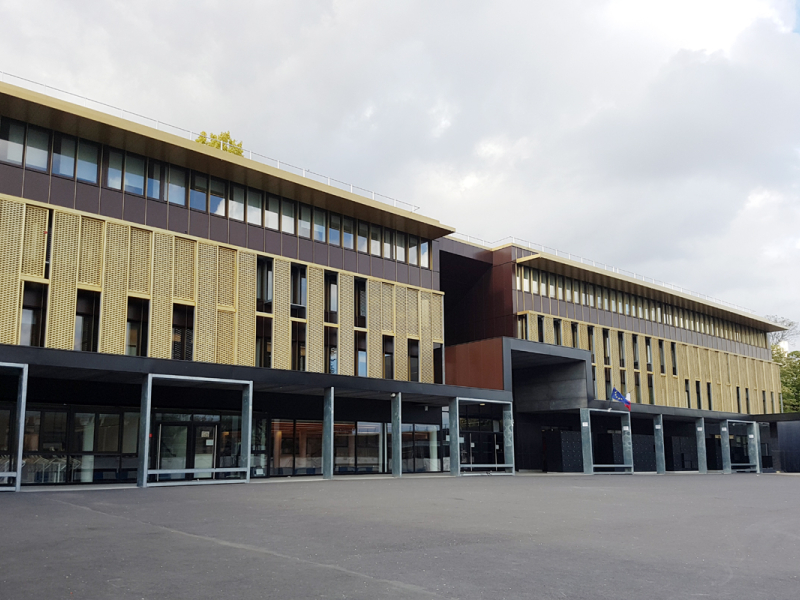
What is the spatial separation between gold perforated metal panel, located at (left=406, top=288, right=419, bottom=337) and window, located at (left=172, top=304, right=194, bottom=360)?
11.3 metres

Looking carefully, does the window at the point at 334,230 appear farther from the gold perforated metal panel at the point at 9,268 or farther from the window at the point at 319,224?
the gold perforated metal panel at the point at 9,268

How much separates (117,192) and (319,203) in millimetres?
8943

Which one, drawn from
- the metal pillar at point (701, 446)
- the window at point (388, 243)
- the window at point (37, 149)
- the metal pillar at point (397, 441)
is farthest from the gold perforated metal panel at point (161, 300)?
the metal pillar at point (701, 446)

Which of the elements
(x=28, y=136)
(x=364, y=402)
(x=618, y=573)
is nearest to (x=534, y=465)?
(x=364, y=402)

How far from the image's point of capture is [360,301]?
3356 centimetres

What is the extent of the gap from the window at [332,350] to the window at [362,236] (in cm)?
429

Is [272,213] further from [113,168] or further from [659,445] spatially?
[659,445]

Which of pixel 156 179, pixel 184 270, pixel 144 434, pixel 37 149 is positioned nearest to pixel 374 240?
pixel 184 270

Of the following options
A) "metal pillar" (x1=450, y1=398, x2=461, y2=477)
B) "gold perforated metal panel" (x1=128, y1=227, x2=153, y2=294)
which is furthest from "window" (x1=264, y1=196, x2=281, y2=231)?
"metal pillar" (x1=450, y1=398, x2=461, y2=477)

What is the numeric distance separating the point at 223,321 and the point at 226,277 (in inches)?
68.3

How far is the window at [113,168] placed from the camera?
85.6 ft

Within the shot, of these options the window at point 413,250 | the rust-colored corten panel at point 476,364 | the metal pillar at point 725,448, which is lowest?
the metal pillar at point 725,448

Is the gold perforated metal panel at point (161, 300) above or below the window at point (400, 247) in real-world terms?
below

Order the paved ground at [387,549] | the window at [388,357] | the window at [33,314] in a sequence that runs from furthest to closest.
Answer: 1. the window at [388,357]
2. the window at [33,314]
3. the paved ground at [387,549]
